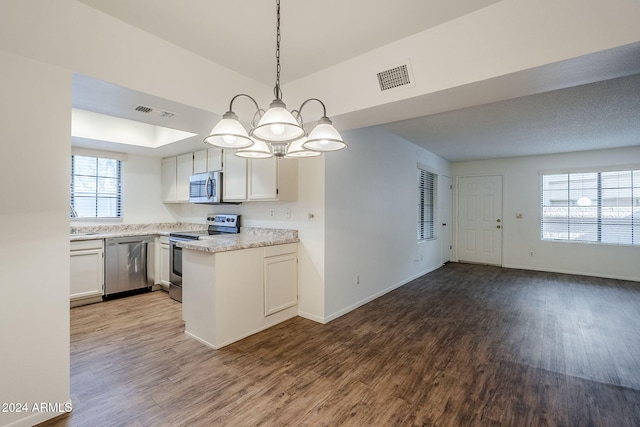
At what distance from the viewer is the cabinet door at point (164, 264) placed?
4.39 m

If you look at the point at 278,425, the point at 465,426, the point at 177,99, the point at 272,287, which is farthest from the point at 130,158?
the point at 465,426

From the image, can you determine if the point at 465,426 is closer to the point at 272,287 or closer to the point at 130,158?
the point at 272,287

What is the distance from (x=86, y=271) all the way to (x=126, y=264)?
1.56 ft

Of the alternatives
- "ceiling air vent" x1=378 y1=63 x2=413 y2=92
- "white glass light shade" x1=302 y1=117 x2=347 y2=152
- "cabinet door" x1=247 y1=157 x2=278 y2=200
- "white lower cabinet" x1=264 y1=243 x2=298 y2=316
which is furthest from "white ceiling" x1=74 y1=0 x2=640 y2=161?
"white lower cabinet" x1=264 y1=243 x2=298 y2=316

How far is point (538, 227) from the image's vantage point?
618cm

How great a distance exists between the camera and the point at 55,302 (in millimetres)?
1770

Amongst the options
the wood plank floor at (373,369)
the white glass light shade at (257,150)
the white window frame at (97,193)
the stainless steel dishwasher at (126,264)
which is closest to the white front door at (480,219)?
the wood plank floor at (373,369)

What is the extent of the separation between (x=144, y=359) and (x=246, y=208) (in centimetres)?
219

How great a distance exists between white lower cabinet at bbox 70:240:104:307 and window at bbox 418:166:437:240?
5.43 m

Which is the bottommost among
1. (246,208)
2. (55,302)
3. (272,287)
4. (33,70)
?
(272,287)

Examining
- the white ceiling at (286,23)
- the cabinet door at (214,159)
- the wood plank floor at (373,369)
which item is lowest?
the wood plank floor at (373,369)

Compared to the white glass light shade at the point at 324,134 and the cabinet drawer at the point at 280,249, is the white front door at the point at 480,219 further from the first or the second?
the white glass light shade at the point at 324,134

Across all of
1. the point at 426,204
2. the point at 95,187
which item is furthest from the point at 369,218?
the point at 95,187

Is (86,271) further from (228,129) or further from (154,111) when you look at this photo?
(228,129)
